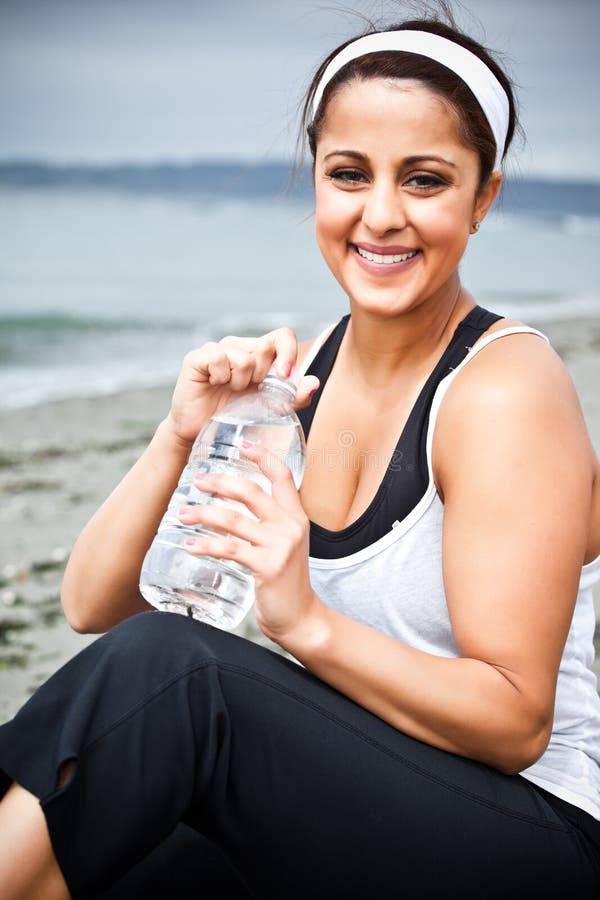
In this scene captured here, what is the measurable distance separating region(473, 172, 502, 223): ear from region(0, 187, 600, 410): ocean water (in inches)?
18.4

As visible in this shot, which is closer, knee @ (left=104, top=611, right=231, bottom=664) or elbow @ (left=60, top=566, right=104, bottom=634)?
knee @ (left=104, top=611, right=231, bottom=664)

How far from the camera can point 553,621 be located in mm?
1957

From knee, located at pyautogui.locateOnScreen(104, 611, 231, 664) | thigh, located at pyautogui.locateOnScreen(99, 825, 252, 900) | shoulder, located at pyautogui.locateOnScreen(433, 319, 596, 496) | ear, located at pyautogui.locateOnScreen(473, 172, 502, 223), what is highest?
ear, located at pyautogui.locateOnScreen(473, 172, 502, 223)

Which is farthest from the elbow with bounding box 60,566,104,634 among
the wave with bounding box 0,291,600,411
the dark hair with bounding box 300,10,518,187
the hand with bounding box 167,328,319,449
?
the wave with bounding box 0,291,600,411

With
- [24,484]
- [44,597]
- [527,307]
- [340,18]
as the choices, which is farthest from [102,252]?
[340,18]

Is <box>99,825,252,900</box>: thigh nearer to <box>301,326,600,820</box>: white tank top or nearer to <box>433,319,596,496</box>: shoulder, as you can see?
<box>301,326,600,820</box>: white tank top

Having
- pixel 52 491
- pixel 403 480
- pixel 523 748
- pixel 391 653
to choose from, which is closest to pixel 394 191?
pixel 403 480

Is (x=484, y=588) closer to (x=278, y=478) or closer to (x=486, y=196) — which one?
(x=278, y=478)

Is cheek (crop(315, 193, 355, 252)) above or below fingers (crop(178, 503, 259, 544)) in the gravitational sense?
above

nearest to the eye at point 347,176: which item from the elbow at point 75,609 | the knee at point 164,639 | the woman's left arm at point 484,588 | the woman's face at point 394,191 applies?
the woman's face at point 394,191

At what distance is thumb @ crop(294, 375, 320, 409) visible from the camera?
2.45m

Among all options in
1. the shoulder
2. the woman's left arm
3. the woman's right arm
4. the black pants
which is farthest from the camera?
the woman's right arm

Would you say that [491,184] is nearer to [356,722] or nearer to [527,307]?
[356,722]

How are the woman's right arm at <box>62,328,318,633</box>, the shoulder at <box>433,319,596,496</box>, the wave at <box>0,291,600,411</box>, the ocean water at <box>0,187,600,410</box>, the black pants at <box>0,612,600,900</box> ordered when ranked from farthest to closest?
1. the ocean water at <box>0,187,600,410</box>
2. the wave at <box>0,291,600,411</box>
3. the woman's right arm at <box>62,328,318,633</box>
4. the shoulder at <box>433,319,596,496</box>
5. the black pants at <box>0,612,600,900</box>
